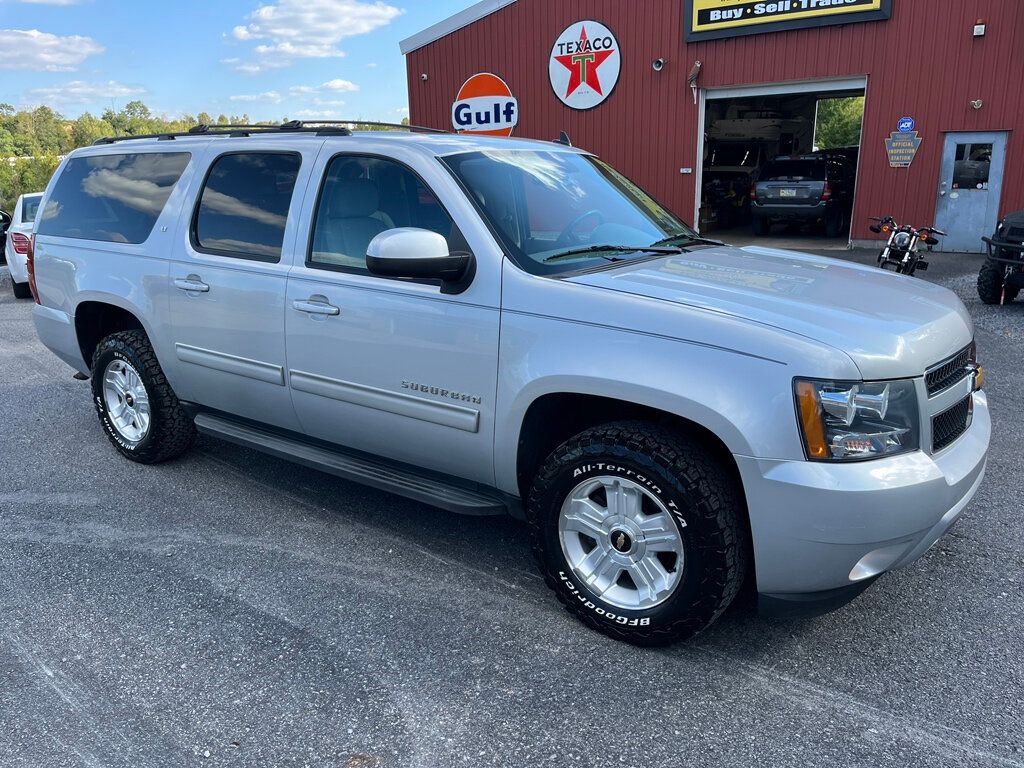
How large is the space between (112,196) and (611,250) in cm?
310

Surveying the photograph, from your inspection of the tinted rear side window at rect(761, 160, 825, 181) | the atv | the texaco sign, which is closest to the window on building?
the tinted rear side window at rect(761, 160, 825, 181)

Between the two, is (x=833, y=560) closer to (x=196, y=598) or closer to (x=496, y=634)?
(x=496, y=634)

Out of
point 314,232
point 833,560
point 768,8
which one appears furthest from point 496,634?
point 768,8

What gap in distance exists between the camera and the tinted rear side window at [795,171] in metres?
17.6

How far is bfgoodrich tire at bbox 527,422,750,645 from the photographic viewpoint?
2.69 meters

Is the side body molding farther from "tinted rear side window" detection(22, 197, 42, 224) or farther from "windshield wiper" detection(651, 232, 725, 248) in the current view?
"tinted rear side window" detection(22, 197, 42, 224)

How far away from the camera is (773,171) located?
18.0 meters

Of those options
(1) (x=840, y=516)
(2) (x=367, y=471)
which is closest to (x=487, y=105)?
(2) (x=367, y=471)

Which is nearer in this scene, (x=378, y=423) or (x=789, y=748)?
(x=789, y=748)

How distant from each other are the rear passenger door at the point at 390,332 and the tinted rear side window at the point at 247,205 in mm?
226

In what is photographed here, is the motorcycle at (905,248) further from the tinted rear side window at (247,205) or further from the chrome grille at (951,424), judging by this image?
the tinted rear side window at (247,205)

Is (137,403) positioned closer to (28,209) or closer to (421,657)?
(421,657)

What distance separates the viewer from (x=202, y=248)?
164 inches

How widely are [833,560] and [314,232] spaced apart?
2583 mm
